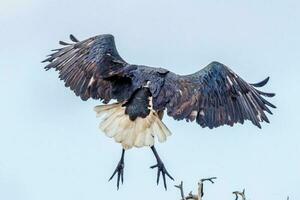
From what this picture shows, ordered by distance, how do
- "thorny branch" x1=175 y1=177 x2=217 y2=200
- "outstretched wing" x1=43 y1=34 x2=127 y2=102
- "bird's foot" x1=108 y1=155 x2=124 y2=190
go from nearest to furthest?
"thorny branch" x1=175 y1=177 x2=217 y2=200 → "bird's foot" x1=108 y1=155 x2=124 y2=190 → "outstretched wing" x1=43 y1=34 x2=127 y2=102

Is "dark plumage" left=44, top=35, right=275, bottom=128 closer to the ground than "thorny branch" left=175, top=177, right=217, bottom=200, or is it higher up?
higher up

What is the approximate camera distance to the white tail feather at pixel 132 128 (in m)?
11.4

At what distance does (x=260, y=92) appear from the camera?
12.6m

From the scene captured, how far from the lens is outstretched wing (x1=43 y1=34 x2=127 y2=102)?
493 inches

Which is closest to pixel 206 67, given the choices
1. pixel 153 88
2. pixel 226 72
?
pixel 226 72

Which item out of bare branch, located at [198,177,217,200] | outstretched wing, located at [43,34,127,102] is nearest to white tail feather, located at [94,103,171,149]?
outstretched wing, located at [43,34,127,102]

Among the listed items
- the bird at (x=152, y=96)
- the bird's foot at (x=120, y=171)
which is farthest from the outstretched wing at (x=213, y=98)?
the bird's foot at (x=120, y=171)

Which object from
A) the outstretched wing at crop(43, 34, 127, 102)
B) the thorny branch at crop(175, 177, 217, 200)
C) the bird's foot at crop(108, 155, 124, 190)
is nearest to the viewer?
the thorny branch at crop(175, 177, 217, 200)

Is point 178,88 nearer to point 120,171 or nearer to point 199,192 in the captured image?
point 120,171

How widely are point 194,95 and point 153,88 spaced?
0.70 metres

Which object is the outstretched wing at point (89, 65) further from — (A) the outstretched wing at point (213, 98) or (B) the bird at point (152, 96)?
(A) the outstretched wing at point (213, 98)

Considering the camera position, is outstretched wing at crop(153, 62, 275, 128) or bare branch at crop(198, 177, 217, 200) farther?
outstretched wing at crop(153, 62, 275, 128)

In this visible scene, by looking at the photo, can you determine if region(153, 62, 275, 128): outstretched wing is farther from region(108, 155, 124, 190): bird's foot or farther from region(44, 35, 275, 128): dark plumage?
region(108, 155, 124, 190): bird's foot

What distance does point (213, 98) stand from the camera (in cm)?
1240
